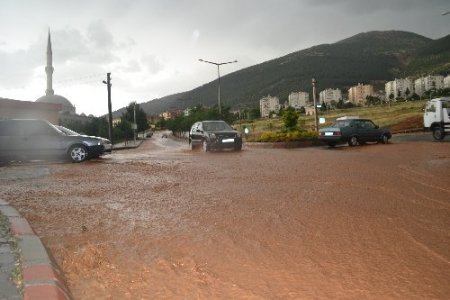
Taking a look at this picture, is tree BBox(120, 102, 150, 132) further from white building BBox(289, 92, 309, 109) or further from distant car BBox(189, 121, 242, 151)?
distant car BBox(189, 121, 242, 151)

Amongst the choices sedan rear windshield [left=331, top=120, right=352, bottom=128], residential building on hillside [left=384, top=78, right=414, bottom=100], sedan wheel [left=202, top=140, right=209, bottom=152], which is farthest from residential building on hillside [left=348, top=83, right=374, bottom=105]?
sedan wheel [left=202, top=140, right=209, bottom=152]

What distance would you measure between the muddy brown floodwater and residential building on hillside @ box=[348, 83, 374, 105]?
478 ft

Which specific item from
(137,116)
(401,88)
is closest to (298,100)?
(401,88)

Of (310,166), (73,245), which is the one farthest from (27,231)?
(310,166)

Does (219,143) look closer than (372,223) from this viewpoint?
No

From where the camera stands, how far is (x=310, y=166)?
10.8 m

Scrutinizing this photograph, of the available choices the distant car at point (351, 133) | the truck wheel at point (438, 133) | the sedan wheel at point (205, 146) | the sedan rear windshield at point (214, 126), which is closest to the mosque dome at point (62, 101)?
the sedan rear windshield at point (214, 126)

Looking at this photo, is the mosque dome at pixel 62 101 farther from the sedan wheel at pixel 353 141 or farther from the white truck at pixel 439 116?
the white truck at pixel 439 116

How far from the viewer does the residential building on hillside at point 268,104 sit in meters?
146

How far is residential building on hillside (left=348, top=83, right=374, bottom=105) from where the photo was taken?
147m

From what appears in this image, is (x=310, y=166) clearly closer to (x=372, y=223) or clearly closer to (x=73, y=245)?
(x=372, y=223)

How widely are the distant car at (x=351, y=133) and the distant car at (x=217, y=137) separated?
4.92m

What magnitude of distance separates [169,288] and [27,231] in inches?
76.2

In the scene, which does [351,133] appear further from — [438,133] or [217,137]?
[217,137]
